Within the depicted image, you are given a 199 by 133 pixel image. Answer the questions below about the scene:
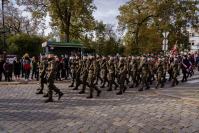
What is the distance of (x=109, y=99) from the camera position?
58.8 ft

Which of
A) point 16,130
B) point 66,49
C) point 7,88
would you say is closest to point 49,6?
point 66,49

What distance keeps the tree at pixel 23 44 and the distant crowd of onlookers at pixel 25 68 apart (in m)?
32.0

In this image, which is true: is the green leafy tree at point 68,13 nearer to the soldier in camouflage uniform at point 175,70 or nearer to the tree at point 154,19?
the tree at point 154,19

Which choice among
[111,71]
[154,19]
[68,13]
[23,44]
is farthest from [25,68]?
[23,44]

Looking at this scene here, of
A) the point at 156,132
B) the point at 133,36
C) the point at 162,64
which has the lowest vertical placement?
the point at 156,132

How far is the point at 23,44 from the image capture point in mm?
61969

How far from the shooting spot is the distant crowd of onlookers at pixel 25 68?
1016 inches

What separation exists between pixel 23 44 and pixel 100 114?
49.4m

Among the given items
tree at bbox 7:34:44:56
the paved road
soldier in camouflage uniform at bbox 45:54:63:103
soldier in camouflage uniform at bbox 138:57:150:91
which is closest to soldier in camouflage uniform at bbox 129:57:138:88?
soldier in camouflage uniform at bbox 138:57:150:91

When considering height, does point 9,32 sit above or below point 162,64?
above

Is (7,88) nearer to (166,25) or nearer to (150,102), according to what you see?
(150,102)

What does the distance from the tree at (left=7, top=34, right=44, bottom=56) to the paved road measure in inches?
1640

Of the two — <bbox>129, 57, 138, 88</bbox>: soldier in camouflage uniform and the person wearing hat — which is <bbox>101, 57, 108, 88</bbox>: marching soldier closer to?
<bbox>129, 57, 138, 88</bbox>: soldier in camouflage uniform

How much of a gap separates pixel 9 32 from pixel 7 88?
5090 centimetres
